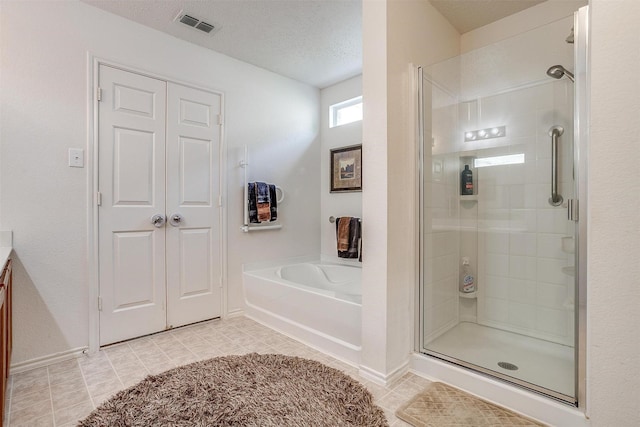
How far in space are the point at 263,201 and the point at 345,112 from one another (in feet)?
4.38

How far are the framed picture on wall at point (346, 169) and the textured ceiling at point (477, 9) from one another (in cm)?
127

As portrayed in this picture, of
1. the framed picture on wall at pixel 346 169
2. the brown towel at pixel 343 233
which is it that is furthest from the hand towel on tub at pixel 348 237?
the framed picture on wall at pixel 346 169

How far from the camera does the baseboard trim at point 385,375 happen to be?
5.62 feet

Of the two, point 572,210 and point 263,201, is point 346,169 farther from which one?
point 572,210

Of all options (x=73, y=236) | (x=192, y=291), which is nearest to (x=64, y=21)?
(x=73, y=236)

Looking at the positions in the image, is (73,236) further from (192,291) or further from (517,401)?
(517,401)

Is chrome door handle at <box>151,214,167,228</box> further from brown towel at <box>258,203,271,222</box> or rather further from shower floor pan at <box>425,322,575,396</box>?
shower floor pan at <box>425,322,575,396</box>

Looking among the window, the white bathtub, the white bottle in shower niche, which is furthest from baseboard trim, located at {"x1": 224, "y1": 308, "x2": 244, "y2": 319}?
the window

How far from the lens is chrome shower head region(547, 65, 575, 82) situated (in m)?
1.60

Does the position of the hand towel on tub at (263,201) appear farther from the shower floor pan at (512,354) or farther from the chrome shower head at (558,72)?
the chrome shower head at (558,72)

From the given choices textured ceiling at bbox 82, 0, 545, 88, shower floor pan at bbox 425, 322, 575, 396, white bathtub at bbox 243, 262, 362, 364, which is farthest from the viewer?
textured ceiling at bbox 82, 0, 545, 88

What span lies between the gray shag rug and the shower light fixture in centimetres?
167

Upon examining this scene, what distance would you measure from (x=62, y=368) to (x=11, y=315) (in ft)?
1.38

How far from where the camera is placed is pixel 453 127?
2.10 metres
